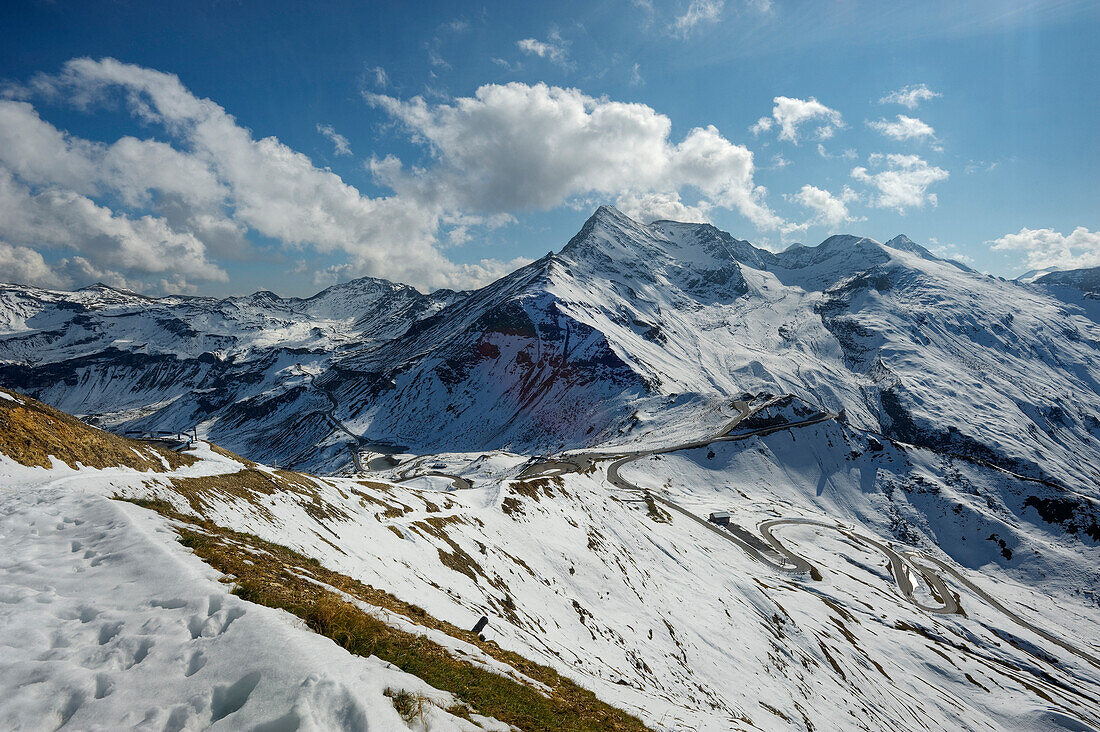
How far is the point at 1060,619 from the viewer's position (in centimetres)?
8181

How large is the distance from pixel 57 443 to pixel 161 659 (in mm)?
23871

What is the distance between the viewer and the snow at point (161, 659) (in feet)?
19.7

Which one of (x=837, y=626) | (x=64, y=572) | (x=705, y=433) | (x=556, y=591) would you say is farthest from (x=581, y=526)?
(x=705, y=433)

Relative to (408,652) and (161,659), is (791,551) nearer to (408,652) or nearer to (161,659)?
(408,652)

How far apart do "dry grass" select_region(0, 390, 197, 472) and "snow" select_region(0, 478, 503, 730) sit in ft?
48.5

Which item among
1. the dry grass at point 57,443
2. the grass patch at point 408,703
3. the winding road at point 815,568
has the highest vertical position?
the grass patch at point 408,703

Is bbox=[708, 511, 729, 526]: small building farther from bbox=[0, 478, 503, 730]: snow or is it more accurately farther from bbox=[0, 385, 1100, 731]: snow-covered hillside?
bbox=[0, 478, 503, 730]: snow

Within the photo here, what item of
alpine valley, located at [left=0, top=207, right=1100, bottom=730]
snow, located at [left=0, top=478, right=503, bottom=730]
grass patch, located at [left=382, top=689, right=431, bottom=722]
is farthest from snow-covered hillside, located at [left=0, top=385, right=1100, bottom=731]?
grass patch, located at [left=382, top=689, right=431, bottom=722]

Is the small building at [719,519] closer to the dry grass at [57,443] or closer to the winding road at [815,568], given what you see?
the winding road at [815,568]

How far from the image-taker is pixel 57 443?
22078mm

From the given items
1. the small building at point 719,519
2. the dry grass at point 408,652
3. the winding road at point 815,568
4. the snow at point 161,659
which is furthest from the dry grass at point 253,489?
the small building at point 719,519

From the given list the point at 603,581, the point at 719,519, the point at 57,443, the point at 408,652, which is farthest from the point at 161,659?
the point at 719,519

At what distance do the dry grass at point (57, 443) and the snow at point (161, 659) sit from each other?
14778 millimetres

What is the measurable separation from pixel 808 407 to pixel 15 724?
539ft
